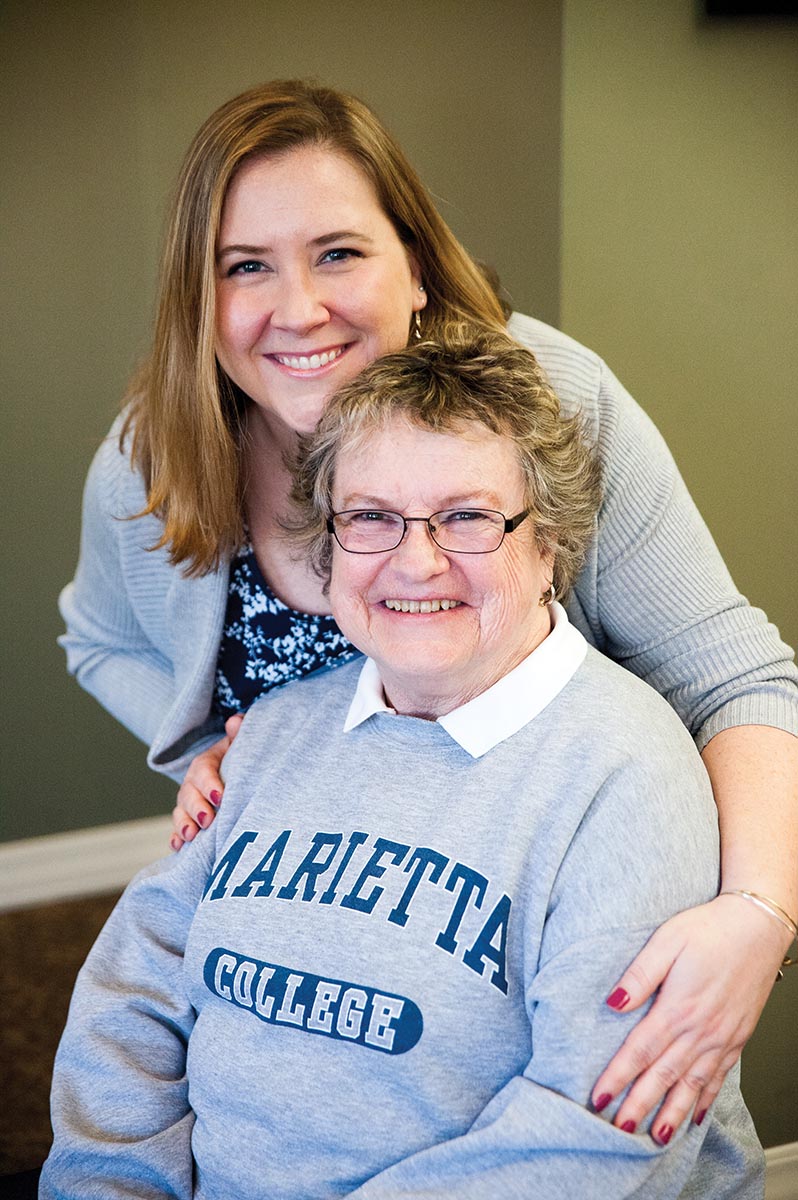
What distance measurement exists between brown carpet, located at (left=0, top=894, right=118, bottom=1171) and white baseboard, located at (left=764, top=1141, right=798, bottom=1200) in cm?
148

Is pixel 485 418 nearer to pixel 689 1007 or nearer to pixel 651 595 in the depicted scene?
pixel 651 595

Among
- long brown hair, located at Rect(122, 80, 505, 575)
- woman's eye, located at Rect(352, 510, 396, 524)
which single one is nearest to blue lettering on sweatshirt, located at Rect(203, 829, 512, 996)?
woman's eye, located at Rect(352, 510, 396, 524)

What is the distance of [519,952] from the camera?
1246mm

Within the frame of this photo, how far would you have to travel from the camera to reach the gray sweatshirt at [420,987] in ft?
3.87

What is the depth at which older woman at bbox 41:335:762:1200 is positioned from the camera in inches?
47.3

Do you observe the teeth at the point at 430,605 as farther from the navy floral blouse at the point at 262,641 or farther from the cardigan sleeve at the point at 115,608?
the cardigan sleeve at the point at 115,608

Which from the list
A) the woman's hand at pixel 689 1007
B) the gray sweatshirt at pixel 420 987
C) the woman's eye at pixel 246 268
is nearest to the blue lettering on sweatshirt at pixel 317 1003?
the gray sweatshirt at pixel 420 987

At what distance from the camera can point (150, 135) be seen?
2311mm

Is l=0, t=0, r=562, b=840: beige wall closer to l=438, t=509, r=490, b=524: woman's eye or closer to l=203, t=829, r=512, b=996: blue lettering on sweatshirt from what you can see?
l=438, t=509, r=490, b=524: woman's eye

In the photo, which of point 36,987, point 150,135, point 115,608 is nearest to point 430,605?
point 115,608

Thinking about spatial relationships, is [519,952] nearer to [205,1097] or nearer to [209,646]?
[205,1097]

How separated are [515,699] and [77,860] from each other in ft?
5.64

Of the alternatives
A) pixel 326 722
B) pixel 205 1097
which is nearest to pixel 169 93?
pixel 326 722

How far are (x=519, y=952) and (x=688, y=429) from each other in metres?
1.16
